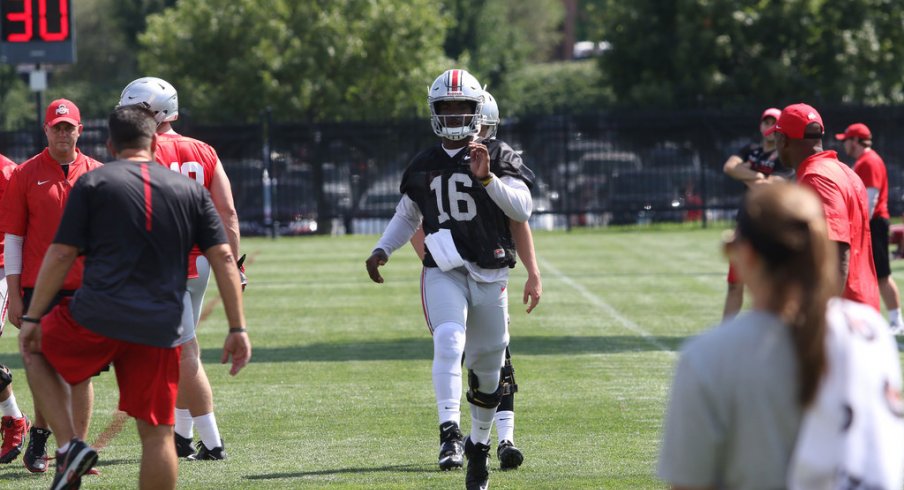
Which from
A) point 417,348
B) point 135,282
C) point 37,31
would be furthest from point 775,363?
point 37,31

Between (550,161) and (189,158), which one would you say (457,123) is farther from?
(550,161)

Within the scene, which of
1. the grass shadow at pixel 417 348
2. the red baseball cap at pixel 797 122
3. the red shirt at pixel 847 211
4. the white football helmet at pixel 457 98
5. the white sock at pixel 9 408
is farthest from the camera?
the grass shadow at pixel 417 348

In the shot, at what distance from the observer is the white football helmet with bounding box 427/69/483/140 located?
278 inches

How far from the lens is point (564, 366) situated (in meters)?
11.2

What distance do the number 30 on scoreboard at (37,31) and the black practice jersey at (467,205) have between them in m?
11.9

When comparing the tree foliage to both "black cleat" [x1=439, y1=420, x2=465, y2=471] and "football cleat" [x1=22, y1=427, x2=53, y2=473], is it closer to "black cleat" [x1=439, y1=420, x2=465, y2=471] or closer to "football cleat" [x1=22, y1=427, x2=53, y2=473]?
"black cleat" [x1=439, y1=420, x2=465, y2=471]

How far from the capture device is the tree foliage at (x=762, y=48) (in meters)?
37.6

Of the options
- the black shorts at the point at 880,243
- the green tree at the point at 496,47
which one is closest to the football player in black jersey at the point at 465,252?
the black shorts at the point at 880,243

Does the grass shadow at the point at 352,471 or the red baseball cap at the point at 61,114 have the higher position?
the red baseball cap at the point at 61,114

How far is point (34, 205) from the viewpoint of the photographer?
7.21 metres

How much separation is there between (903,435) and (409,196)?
4.29m

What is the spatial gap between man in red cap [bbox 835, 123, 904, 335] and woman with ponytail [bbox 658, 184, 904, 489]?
9.34 meters

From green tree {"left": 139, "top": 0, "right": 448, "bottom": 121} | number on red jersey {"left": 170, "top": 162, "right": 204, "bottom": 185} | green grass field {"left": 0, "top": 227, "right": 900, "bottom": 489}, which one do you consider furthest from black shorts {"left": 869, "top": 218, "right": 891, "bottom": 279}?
green tree {"left": 139, "top": 0, "right": 448, "bottom": 121}

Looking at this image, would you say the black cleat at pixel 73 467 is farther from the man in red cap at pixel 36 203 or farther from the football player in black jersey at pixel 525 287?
the football player in black jersey at pixel 525 287
